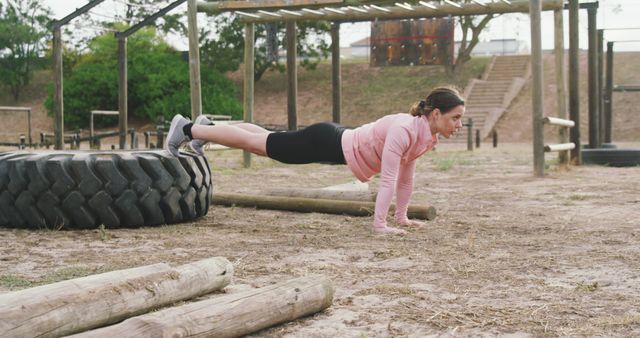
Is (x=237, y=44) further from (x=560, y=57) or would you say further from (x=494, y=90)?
(x=560, y=57)

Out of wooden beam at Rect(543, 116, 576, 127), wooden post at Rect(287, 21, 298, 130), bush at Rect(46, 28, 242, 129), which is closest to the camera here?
wooden beam at Rect(543, 116, 576, 127)

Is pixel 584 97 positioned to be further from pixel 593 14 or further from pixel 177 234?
pixel 177 234

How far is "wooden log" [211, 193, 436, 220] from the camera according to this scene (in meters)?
6.23

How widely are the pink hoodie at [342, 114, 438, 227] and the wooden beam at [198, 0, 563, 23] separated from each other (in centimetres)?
602

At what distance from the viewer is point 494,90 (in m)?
35.9

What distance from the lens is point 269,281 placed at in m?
3.79

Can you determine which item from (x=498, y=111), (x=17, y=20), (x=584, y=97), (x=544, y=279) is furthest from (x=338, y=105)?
(x=17, y=20)

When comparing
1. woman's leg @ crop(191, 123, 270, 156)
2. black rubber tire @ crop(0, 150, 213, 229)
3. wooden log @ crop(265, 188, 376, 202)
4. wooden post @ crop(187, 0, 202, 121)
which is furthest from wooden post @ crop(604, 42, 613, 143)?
black rubber tire @ crop(0, 150, 213, 229)

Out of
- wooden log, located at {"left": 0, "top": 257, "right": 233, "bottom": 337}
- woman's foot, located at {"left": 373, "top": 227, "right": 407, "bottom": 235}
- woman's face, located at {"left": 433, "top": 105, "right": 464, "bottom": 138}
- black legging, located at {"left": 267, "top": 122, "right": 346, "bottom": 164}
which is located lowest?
woman's foot, located at {"left": 373, "top": 227, "right": 407, "bottom": 235}

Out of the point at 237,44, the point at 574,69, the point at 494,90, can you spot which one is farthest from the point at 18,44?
the point at 574,69

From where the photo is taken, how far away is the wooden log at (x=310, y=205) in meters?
6.23

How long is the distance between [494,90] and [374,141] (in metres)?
31.3

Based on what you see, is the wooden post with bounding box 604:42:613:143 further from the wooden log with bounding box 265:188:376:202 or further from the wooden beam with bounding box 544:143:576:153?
the wooden log with bounding box 265:188:376:202

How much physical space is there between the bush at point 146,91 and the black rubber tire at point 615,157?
19478 millimetres
